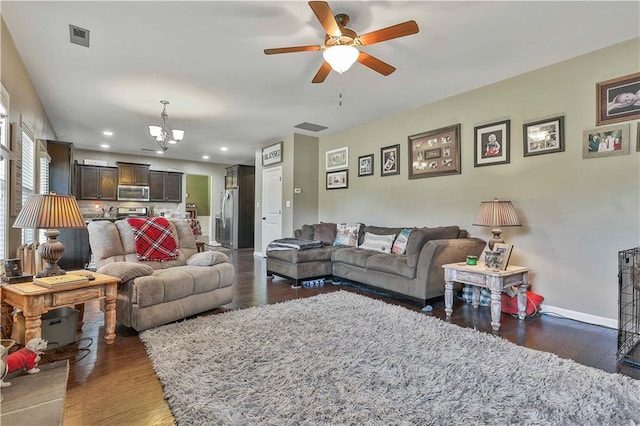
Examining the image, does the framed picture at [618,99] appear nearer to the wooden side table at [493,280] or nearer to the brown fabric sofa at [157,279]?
the wooden side table at [493,280]

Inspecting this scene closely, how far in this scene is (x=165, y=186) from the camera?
8.71 metres

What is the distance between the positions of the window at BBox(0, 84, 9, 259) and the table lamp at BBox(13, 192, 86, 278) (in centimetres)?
66

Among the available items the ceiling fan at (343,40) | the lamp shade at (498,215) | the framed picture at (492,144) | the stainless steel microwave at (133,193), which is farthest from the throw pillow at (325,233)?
the stainless steel microwave at (133,193)

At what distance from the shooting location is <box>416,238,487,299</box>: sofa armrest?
11.0ft

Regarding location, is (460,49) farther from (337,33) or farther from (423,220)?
(423,220)

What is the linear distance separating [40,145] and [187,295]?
10.3 feet

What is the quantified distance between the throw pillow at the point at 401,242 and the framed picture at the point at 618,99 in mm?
2215

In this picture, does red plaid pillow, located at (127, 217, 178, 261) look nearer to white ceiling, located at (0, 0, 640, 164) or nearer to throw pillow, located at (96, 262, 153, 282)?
throw pillow, located at (96, 262, 153, 282)

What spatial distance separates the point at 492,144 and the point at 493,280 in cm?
181

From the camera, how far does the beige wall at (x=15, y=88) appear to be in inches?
105

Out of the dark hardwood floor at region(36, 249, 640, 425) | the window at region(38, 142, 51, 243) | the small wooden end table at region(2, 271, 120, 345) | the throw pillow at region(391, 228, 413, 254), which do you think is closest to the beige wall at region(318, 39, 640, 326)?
the dark hardwood floor at region(36, 249, 640, 425)

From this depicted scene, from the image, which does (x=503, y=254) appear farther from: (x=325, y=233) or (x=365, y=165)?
(x=365, y=165)

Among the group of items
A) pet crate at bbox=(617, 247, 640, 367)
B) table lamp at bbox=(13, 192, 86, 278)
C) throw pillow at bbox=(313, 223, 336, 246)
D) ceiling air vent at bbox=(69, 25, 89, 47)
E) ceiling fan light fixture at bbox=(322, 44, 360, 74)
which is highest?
ceiling air vent at bbox=(69, 25, 89, 47)

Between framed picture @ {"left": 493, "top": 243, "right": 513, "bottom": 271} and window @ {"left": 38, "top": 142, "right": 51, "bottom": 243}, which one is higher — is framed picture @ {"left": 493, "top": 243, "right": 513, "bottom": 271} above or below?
below
